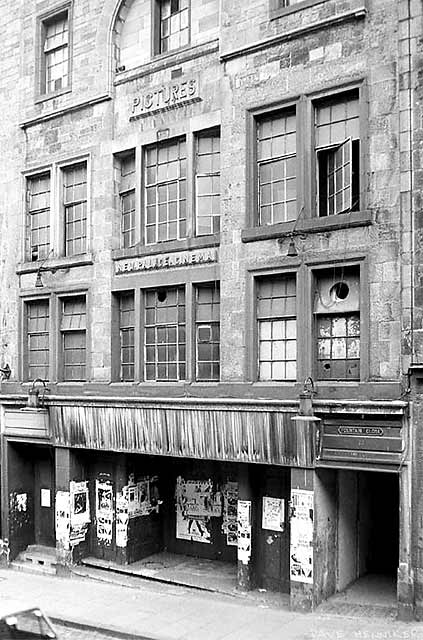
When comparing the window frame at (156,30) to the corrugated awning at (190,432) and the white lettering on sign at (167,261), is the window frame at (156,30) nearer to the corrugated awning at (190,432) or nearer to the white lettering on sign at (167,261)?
the white lettering on sign at (167,261)

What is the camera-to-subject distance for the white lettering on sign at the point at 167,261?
17969 millimetres

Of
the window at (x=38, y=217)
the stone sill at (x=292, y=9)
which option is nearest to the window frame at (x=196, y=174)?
the stone sill at (x=292, y=9)

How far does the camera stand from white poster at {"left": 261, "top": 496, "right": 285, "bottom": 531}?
55.9 feet

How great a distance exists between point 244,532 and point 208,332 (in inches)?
181

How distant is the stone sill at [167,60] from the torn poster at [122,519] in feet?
34.7

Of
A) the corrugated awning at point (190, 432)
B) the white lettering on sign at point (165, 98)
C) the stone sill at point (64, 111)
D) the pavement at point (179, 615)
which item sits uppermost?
the stone sill at point (64, 111)

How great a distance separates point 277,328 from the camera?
16922 mm

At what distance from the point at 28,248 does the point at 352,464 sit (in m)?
11.4

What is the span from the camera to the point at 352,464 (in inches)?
598

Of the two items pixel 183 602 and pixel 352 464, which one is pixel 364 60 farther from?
pixel 183 602

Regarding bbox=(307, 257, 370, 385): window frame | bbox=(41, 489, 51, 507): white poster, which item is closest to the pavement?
bbox=(41, 489, 51, 507): white poster

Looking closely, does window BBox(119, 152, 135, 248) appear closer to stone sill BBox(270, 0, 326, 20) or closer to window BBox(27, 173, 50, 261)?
window BBox(27, 173, 50, 261)

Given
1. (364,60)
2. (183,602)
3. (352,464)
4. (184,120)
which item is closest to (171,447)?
(183,602)

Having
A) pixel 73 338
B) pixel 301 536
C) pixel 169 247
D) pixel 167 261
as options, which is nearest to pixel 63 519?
pixel 73 338
